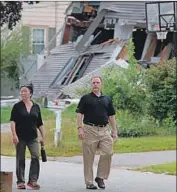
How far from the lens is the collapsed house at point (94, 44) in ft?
127

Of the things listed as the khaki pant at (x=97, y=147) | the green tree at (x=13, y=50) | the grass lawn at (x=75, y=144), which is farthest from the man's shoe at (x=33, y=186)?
the green tree at (x=13, y=50)

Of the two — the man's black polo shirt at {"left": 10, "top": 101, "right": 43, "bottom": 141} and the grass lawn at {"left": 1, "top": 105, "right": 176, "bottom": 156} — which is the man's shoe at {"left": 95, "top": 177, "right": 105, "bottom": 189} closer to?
the man's black polo shirt at {"left": 10, "top": 101, "right": 43, "bottom": 141}

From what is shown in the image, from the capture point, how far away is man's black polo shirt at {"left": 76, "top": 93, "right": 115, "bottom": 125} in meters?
12.3

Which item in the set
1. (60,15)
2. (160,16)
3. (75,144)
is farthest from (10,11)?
(60,15)

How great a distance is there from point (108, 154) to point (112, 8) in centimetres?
2745

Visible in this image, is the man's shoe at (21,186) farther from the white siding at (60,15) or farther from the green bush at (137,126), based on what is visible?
the white siding at (60,15)

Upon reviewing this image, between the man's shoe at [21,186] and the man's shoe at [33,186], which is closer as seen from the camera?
the man's shoe at [21,186]

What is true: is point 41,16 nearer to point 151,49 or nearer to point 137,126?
point 151,49

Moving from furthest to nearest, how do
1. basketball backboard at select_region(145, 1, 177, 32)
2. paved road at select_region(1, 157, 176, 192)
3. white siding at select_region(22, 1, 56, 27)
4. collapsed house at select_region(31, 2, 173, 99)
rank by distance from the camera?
white siding at select_region(22, 1, 56, 27) → collapsed house at select_region(31, 2, 173, 99) → basketball backboard at select_region(145, 1, 177, 32) → paved road at select_region(1, 157, 176, 192)

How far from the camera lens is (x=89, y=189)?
40.6 feet

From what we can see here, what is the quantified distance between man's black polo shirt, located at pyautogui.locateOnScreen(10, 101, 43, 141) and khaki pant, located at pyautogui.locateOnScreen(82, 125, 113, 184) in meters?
0.91

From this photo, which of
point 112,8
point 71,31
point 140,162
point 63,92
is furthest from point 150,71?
point 71,31

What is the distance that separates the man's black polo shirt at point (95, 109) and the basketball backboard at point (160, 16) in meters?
5.92

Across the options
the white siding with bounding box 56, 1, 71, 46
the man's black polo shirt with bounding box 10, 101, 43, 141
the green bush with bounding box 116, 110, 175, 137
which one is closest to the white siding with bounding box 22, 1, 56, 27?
the white siding with bounding box 56, 1, 71, 46
